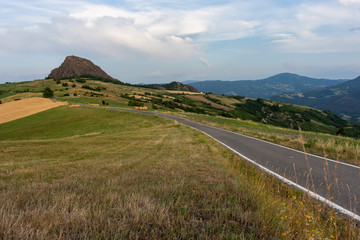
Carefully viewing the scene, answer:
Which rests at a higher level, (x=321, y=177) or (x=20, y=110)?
(x=20, y=110)

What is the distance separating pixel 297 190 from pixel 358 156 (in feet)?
25.9

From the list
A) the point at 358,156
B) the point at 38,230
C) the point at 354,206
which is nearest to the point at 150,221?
the point at 38,230

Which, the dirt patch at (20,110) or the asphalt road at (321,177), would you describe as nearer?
the asphalt road at (321,177)

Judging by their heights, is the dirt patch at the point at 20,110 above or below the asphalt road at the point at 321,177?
above

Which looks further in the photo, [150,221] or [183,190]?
[183,190]

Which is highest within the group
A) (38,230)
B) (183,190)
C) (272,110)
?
(38,230)

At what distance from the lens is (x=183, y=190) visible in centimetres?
405

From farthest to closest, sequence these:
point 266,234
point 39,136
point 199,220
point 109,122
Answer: point 109,122, point 39,136, point 199,220, point 266,234

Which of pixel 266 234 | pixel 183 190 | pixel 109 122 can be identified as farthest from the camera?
pixel 109 122

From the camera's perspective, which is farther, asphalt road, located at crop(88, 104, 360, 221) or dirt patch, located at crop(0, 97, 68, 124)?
dirt patch, located at crop(0, 97, 68, 124)

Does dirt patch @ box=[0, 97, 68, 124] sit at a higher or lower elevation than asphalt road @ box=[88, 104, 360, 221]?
higher

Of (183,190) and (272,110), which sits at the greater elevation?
(183,190)

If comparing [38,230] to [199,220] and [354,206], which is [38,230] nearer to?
[199,220]

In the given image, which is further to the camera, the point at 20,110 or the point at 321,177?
the point at 20,110
